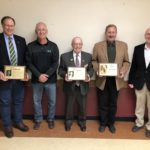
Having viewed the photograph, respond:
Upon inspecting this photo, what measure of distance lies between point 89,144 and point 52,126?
67cm

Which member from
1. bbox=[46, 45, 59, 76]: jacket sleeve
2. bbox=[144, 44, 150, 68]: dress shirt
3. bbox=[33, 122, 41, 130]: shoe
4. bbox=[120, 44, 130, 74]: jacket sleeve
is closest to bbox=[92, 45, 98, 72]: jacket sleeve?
bbox=[120, 44, 130, 74]: jacket sleeve

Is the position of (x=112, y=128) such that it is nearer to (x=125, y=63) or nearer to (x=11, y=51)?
(x=125, y=63)

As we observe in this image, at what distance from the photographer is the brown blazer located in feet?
11.4

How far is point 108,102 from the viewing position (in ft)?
12.1

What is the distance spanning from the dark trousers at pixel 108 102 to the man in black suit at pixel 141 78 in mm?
271

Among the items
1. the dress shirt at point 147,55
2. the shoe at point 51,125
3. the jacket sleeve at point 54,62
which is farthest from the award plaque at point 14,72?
the dress shirt at point 147,55

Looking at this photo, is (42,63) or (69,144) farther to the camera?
(42,63)

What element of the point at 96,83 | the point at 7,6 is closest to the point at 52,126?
the point at 96,83

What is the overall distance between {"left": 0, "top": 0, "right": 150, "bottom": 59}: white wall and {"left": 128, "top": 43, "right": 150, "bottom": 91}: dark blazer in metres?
0.28

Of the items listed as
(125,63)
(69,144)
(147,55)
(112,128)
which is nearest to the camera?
(69,144)

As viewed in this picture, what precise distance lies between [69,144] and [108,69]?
1.06m

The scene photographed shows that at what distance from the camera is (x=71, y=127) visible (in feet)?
12.4

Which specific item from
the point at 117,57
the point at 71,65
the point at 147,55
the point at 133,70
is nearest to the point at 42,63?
the point at 71,65

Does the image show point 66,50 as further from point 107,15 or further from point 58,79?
point 107,15
